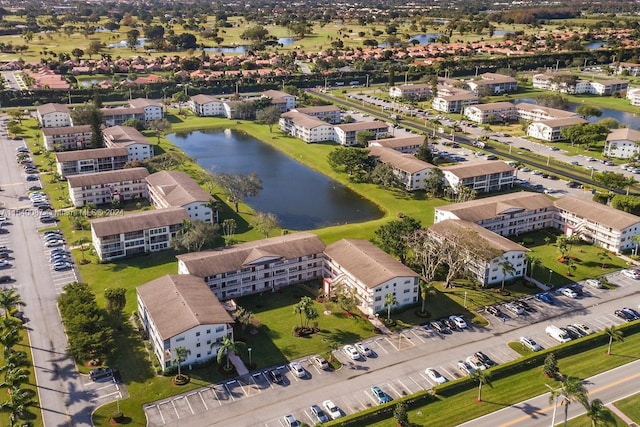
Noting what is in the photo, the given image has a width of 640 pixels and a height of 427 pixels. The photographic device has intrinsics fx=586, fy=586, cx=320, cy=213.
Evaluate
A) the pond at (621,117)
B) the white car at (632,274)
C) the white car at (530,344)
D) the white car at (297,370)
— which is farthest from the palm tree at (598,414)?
the pond at (621,117)

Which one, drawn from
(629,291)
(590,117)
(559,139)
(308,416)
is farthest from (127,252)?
(590,117)

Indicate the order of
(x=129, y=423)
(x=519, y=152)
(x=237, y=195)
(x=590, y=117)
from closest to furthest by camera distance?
(x=129, y=423)
(x=237, y=195)
(x=519, y=152)
(x=590, y=117)

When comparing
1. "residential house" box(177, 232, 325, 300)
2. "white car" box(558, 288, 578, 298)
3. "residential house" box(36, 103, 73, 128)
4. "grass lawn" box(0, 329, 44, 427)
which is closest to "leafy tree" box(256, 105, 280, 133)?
"residential house" box(36, 103, 73, 128)

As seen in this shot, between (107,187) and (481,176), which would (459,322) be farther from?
(107,187)

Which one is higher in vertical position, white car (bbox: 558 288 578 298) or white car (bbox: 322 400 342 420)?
white car (bbox: 322 400 342 420)

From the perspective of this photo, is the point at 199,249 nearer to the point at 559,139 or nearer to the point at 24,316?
the point at 24,316

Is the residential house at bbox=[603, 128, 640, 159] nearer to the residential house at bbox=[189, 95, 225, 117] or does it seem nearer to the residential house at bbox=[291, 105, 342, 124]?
the residential house at bbox=[291, 105, 342, 124]
